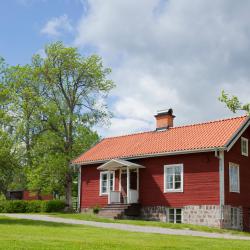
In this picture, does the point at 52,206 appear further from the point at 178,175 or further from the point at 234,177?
the point at 234,177

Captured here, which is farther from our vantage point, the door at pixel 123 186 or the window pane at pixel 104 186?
the window pane at pixel 104 186

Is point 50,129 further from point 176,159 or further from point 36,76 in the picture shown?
point 176,159

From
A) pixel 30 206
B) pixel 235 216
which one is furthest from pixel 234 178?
pixel 30 206

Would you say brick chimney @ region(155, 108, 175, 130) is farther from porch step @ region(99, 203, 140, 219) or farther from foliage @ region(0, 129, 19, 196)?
foliage @ region(0, 129, 19, 196)

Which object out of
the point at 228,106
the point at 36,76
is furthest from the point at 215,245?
the point at 36,76

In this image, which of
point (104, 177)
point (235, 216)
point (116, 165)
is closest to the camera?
point (235, 216)

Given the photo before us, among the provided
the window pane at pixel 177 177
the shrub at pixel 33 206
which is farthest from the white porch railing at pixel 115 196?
the shrub at pixel 33 206

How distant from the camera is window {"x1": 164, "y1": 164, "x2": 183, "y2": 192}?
26.5m

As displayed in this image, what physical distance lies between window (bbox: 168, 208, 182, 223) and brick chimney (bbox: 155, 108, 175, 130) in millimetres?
6495

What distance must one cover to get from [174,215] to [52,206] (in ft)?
30.6

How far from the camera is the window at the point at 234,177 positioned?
85.2 ft

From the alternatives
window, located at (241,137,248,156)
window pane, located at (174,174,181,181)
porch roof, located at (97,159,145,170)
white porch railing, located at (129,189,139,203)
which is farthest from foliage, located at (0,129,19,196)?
window, located at (241,137,248,156)

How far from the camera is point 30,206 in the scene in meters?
32.3

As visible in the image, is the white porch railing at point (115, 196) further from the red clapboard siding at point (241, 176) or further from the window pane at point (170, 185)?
the red clapboard siding at point (241, 176)
